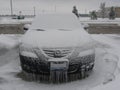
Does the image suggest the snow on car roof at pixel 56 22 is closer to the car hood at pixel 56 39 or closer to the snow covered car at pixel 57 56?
the car hood at pixel 56 39

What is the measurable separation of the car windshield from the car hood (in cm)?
57

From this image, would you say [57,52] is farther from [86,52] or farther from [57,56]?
[86,52]

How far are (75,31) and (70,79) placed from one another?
5.46 ft

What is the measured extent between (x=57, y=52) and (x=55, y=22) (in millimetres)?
2397

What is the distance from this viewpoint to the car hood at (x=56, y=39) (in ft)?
21.3

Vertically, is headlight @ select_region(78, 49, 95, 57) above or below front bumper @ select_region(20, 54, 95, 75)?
above

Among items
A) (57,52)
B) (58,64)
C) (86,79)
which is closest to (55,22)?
(57,52)

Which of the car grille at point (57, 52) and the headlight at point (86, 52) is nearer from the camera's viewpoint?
the car grille at point (57, 52)

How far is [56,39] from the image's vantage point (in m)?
6.73

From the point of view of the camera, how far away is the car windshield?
26.8ft

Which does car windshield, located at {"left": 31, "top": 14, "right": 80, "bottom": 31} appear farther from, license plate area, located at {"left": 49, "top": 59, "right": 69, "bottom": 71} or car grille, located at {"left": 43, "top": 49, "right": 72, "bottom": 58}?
license plate area, located at {"left": 49, "top": 59, "right": 69, "bottom": 71}

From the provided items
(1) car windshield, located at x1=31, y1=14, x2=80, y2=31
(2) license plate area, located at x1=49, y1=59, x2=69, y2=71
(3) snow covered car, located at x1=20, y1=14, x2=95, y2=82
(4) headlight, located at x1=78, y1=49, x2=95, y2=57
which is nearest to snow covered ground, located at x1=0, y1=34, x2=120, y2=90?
(3) snow covered car, located at x1=20, y1=14, x2=95, y2=82

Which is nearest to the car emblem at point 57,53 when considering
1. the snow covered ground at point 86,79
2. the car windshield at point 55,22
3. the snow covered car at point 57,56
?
the snow covered car at point 57,56

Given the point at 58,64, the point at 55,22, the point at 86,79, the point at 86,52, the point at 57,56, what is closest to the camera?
the point at 58,64
